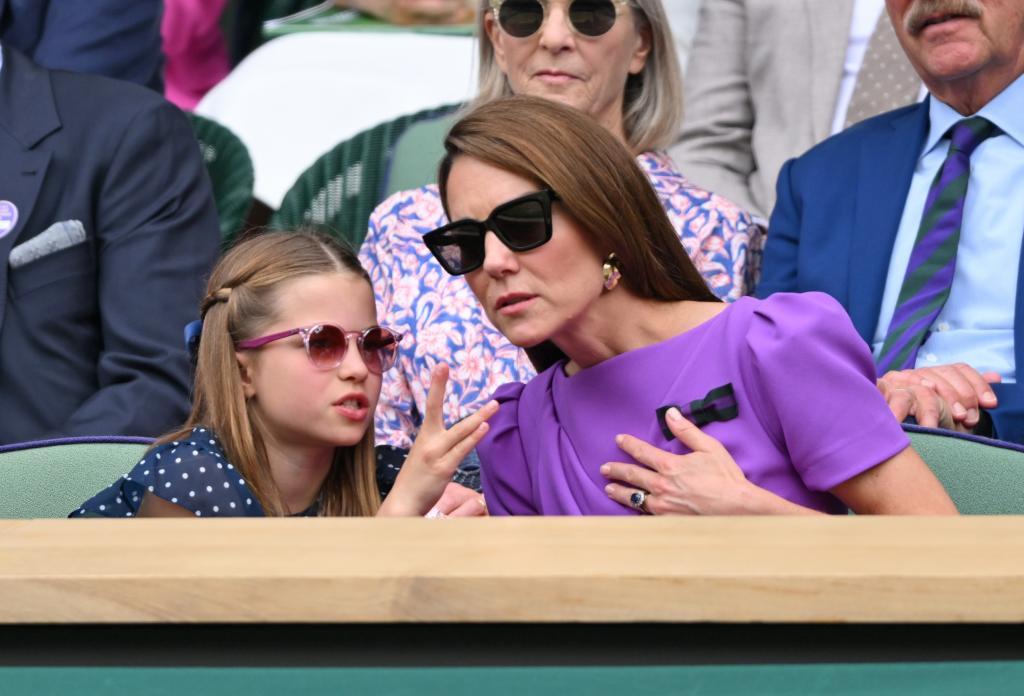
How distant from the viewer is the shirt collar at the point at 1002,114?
2826mm

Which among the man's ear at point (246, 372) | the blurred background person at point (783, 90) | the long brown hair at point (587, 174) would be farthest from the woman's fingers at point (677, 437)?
the blurred background person at point (783, 90)

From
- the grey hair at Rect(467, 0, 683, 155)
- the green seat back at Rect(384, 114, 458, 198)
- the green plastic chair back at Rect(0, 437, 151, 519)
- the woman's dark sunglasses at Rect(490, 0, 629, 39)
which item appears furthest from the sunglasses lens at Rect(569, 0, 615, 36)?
the green plastic chair back at Rect(0, 437, 151, 519)

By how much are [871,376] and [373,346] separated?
0.82 m

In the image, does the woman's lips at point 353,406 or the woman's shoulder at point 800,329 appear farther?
the woman's lips at point 353,406

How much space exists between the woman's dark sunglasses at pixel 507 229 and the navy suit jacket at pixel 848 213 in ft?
3.54

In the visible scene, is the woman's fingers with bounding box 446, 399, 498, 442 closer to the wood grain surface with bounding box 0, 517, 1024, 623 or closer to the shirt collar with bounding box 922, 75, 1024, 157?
the wood grain surface with bounding box 0, 517, 1024, 623

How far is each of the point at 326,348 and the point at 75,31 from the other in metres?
1.63

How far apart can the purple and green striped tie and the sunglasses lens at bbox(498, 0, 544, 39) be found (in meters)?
0.87

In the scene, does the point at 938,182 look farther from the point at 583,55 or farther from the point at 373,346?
the point at 373,346

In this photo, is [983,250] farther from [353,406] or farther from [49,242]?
[49,242]

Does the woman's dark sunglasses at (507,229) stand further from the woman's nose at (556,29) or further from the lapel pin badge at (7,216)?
the lapel pin badge at (7,216)

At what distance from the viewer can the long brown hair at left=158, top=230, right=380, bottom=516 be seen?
2.33m

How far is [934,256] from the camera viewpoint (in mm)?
2758

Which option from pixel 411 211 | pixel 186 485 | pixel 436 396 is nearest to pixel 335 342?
pixel 186 485
